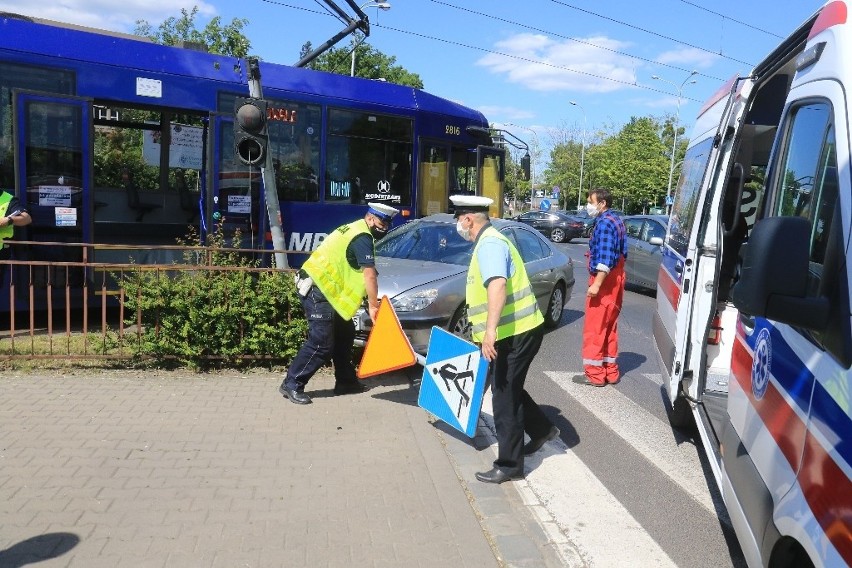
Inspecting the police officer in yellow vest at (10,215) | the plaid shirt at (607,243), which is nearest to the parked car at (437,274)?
the plaid shirt at (607,243)

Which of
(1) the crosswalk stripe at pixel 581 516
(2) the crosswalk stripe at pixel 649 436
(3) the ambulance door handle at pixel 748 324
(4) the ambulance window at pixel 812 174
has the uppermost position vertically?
(4) the ambulance window at pixel 812 174

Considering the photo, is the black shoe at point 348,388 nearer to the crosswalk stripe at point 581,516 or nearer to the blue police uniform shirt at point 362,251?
the blue police uniform shirt at point 362,251

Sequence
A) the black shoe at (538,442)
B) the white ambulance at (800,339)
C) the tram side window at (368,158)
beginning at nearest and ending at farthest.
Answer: the white ambulance at (800,339), the black shoe at (538,442), the tram side window at (368,158)

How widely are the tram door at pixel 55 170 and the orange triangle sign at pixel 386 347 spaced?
14.9ft

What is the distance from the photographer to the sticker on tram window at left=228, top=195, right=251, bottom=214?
10156 millimetres

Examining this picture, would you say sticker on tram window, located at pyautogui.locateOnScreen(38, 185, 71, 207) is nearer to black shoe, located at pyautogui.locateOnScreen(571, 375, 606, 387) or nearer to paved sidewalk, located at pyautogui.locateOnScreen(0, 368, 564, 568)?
paved sidewalk, located at pyautogui.locateOnScreen(0, 368, 564, 568)

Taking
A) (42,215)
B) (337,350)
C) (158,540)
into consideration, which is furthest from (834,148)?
(42,215)

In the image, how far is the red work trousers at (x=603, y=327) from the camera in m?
7.05

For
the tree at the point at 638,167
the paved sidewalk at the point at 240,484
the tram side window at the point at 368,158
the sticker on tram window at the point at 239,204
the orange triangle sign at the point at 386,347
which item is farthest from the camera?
the tree at the point at 638,167

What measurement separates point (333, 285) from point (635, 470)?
8.96ft

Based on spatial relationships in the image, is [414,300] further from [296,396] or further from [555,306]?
[555,306]

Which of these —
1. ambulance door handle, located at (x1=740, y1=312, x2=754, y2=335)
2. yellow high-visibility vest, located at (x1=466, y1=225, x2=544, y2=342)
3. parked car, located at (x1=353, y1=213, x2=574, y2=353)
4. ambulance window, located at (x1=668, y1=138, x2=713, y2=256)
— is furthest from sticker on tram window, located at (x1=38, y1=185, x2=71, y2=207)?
ambulance door handle, located at (x1=740, y1=312, x2=754, y2=335)

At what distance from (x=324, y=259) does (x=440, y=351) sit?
4.83ft

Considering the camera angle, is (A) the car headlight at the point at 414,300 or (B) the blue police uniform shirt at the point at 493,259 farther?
(A) the car headlight at the point at 414,300
